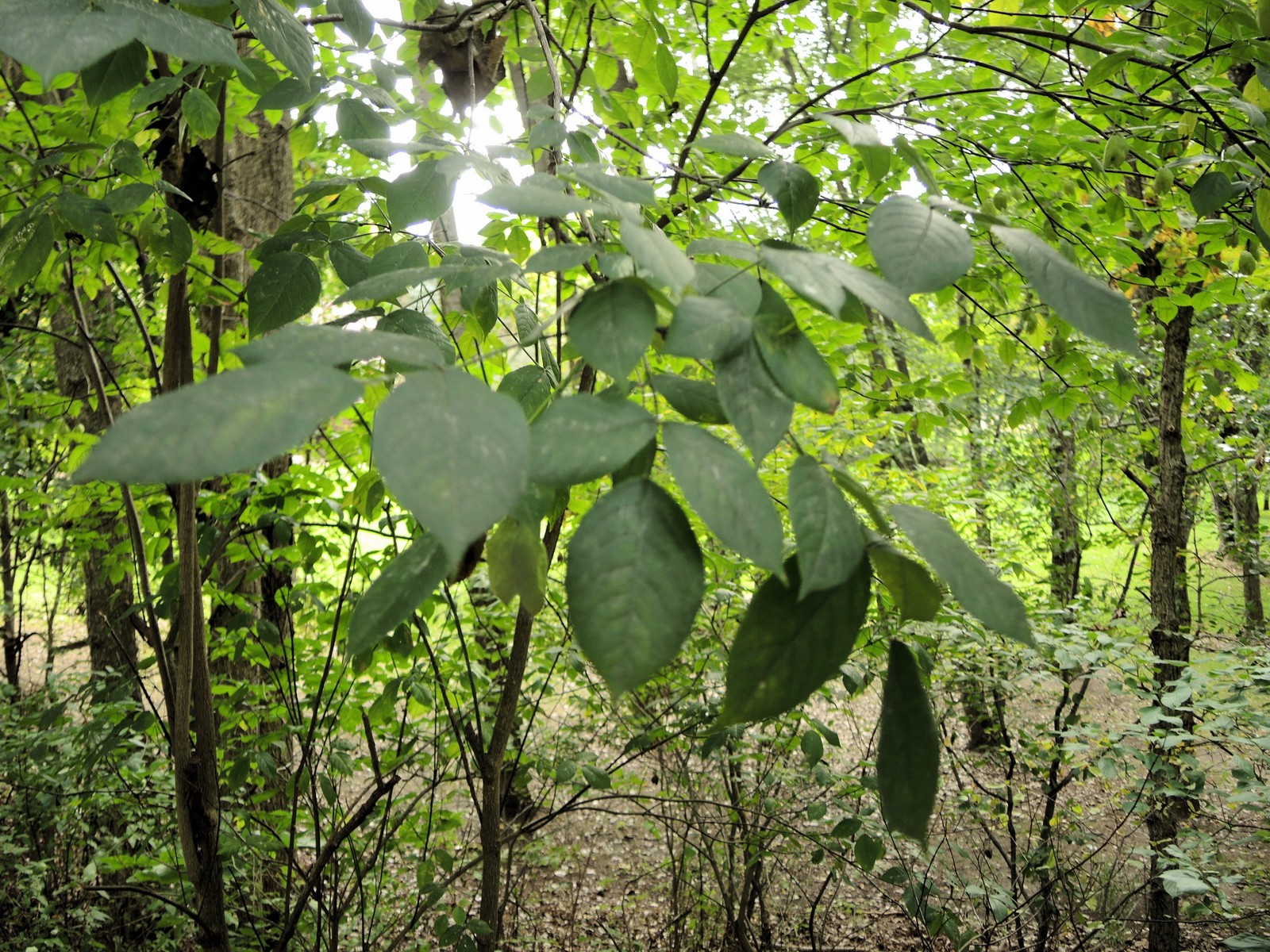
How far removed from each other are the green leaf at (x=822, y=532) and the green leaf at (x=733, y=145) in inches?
14.2

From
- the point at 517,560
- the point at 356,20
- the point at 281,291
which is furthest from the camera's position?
the point at 356,20

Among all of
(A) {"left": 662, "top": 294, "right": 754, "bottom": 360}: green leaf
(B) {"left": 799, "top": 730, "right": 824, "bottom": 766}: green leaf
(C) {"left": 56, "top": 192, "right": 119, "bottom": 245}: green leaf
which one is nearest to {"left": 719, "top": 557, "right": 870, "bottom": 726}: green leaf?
(A) {"left": 662, "top": 294, "right": 754, "bottom": 360}: green leaf

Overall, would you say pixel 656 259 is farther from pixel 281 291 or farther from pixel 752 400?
pixel 281 291

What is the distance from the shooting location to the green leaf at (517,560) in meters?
0.54

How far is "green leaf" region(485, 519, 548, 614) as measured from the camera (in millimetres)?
540

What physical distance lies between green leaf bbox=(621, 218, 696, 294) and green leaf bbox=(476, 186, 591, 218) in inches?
1.6

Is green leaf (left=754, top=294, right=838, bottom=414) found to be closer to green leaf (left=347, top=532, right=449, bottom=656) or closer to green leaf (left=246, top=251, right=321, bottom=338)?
green leaf (left=347, top=532, right=449, bottom=656)

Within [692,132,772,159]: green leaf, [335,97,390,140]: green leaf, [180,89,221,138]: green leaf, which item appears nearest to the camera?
[692,132,772,159]: green leaf

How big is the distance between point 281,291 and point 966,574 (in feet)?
2.24

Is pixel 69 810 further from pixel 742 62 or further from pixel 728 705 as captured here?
pixel 742 62

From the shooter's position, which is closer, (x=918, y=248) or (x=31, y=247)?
(x=918, y=248)

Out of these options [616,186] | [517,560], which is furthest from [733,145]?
[517,560]

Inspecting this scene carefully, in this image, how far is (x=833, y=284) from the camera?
44 cm

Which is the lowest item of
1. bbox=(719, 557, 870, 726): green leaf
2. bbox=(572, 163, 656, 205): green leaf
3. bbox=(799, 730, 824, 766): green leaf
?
bbox=(719, 557, 870, 726): green leaf
